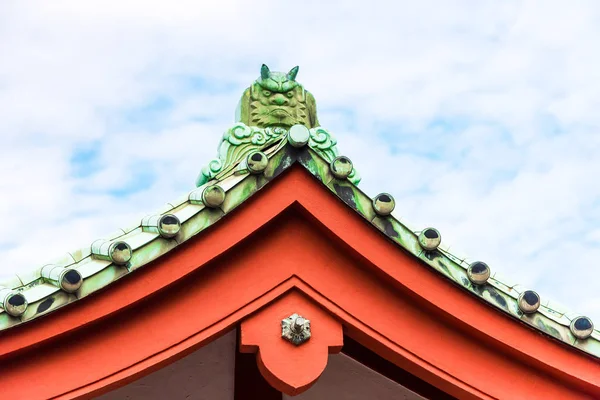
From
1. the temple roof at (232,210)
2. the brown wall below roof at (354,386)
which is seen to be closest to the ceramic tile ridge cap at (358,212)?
the temple roof at (232,210)

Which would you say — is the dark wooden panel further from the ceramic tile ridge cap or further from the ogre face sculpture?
the ogre face sculpture

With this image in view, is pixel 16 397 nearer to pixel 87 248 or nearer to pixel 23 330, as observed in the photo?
pixel 23 330

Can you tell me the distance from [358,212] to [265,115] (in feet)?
4.39

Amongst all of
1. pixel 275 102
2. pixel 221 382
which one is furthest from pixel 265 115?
pixel 221 382

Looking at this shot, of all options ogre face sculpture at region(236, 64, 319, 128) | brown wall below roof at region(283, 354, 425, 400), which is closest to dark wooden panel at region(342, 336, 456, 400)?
brown wall below roof at region(283, 354, 425, 400)

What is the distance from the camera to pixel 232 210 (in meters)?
2.60

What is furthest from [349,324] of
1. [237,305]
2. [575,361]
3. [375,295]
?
[575,361]

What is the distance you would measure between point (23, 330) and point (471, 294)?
4.60ft

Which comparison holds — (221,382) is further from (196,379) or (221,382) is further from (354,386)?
(354,386)

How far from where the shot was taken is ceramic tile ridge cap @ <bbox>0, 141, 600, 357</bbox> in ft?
8.41

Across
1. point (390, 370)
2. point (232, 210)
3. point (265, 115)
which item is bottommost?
point (390, 370)

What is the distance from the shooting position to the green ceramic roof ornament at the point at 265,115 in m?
3.69

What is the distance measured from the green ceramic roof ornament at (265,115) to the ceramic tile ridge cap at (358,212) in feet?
3.06

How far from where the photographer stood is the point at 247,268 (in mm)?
2701
